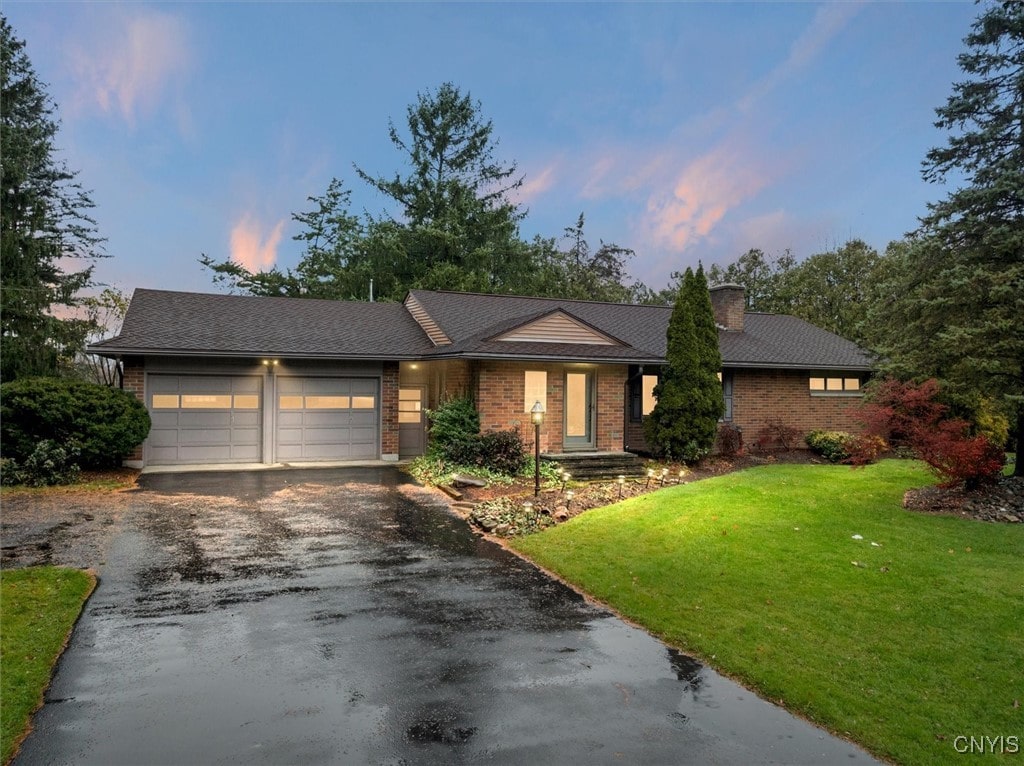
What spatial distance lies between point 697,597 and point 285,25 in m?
16.9

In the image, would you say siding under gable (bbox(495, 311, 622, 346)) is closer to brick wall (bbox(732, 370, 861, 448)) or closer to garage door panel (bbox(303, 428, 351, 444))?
brick wall (bbox(732, 370, 861, 448))

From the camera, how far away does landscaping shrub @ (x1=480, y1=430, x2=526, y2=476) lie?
13516mm

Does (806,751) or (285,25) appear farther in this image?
(285,25)

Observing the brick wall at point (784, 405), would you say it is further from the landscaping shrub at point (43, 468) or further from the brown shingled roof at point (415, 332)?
the landscaping shrub at point (43, 468)

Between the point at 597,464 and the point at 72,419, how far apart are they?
11044 mm

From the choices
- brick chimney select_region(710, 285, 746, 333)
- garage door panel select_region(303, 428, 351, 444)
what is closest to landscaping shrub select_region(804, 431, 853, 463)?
brick chimney select_region(710, 285, 746, 333)

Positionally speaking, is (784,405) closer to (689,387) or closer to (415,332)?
(689,387)

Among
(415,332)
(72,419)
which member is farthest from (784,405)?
(72,419)

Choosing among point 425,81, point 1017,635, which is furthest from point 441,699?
point 425,81

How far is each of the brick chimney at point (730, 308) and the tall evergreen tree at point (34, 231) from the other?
22.4 m

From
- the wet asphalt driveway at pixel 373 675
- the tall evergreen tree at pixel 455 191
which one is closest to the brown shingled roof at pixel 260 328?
the wet asphalt driveway at pixel 373 675

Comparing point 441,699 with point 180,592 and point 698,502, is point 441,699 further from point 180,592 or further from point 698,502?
point 698,502

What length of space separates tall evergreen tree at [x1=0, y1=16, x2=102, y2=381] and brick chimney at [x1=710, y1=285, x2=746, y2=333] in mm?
22385

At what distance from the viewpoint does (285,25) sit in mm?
16281
